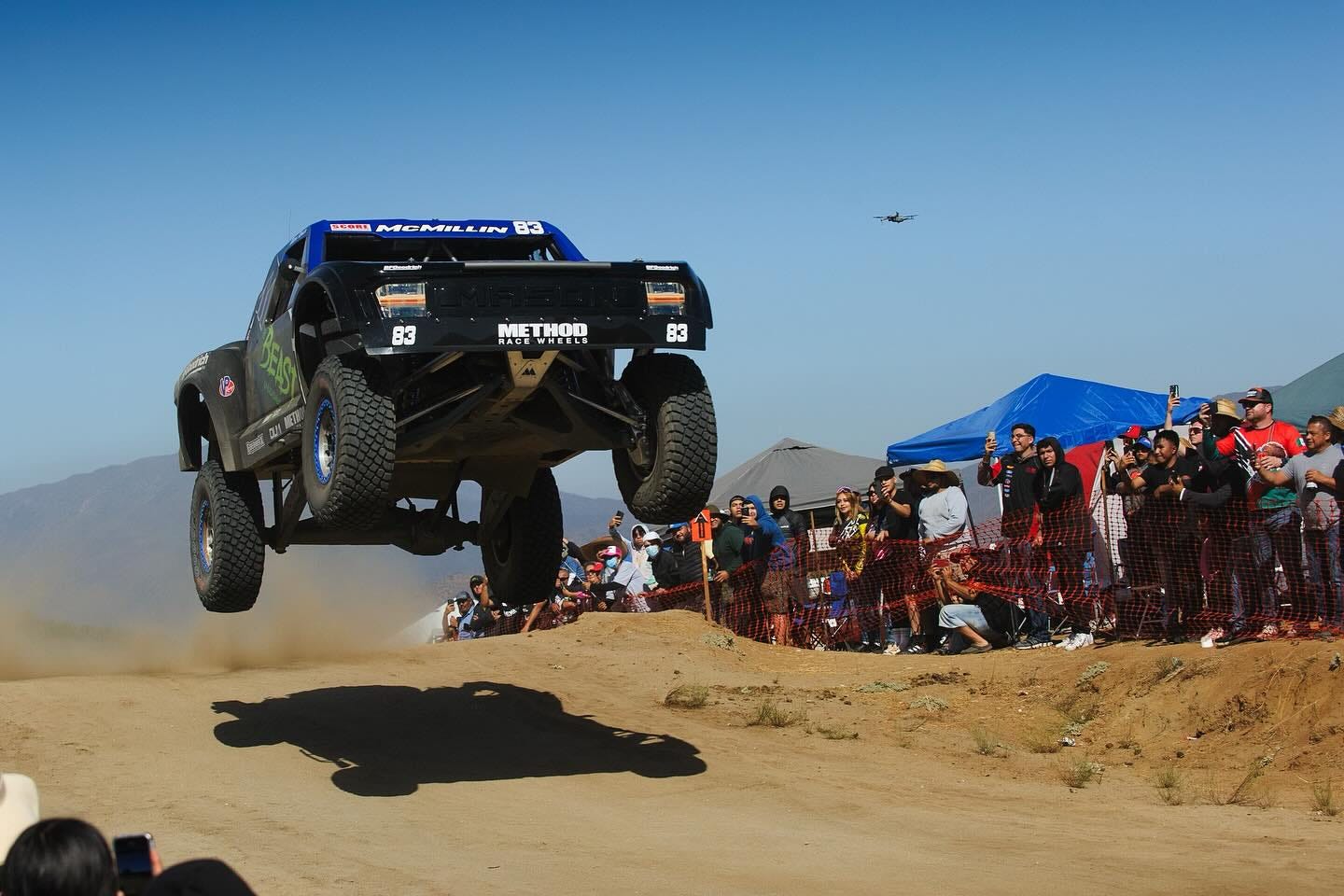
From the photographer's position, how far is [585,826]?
7957mm

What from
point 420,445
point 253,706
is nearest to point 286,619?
point 253,706

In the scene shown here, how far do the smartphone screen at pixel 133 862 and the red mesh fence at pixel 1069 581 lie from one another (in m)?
8.91

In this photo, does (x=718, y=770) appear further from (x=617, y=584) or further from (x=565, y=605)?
(x=565, y=605)

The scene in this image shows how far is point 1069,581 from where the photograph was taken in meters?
12.4

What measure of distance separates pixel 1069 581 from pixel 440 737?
18.3 ft

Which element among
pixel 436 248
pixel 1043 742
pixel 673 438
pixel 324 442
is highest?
pixel 436 248

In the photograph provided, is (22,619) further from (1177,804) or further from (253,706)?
(1177,804)

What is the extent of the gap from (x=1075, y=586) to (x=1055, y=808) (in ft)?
14.1

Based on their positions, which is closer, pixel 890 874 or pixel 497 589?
pixel 890 874

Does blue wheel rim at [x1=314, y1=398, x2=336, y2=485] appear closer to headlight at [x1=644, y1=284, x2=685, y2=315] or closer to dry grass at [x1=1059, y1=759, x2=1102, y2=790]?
Answer: headlight at [x1=644, y1=284, x2=685, y2=315]

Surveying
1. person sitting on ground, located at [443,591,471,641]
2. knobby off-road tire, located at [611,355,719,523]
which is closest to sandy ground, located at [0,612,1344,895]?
knobby off-road tire, located at [611,355,719,523]

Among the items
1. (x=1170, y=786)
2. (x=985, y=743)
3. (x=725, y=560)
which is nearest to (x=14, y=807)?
(x=1170, y=786)

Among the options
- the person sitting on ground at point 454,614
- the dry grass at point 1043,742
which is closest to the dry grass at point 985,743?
the dry grass at point 1043,742

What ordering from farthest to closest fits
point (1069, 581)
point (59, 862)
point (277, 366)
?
1. point (1069, 581)
2. point (277, 366)
3. point (59, 862)
